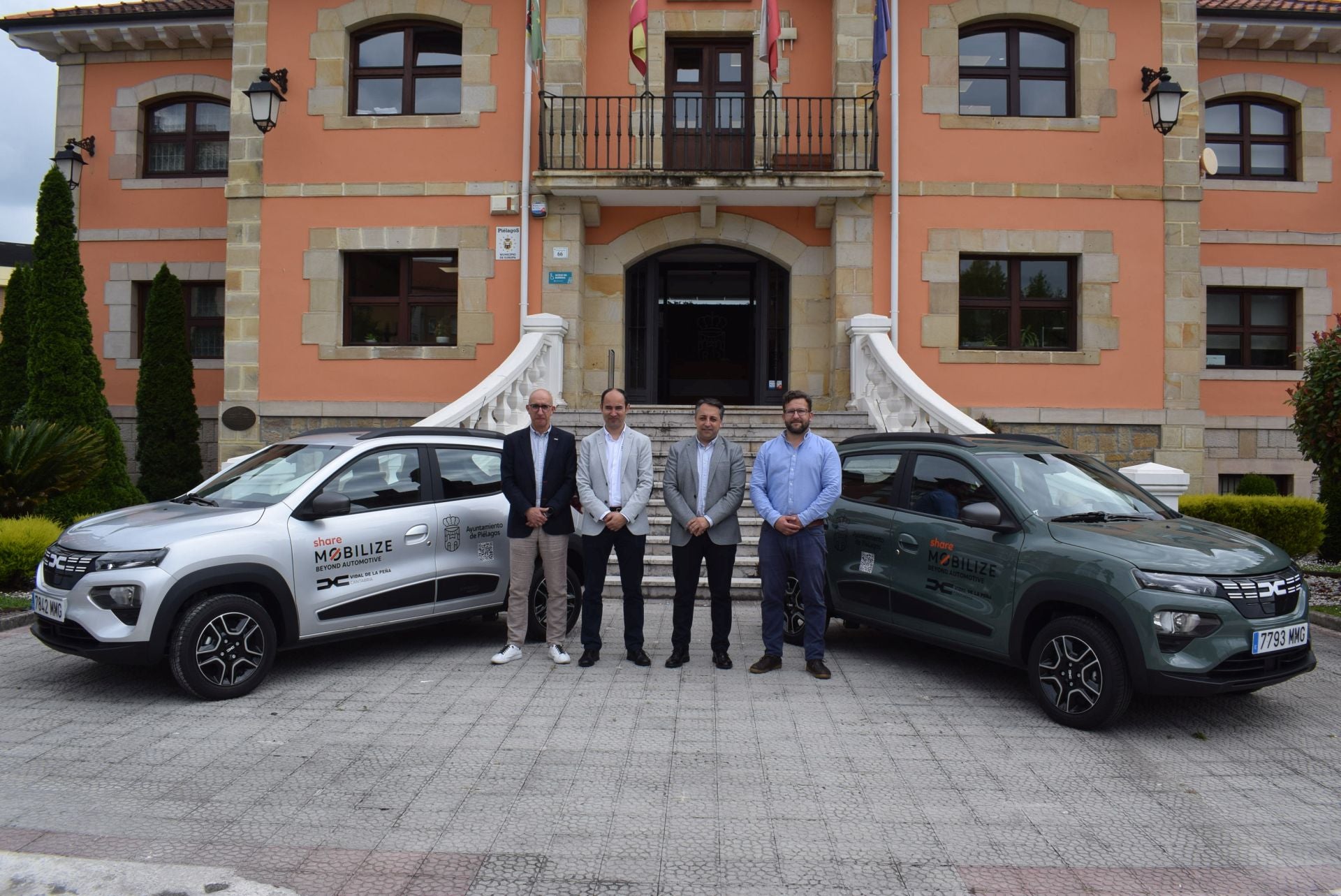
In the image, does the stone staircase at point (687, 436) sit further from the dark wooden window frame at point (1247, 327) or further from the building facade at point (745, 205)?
the dark wooden window frame at point (1247, 327)

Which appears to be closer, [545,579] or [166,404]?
[545,579]

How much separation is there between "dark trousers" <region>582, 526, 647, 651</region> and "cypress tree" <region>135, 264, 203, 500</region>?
10.2 metres

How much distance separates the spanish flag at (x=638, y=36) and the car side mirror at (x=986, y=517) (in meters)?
9.30

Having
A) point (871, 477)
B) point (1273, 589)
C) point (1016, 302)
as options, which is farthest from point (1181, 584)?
point (1016, 302)

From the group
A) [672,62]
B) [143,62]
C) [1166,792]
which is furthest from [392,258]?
[1166,792]

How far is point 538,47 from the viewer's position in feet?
41.6

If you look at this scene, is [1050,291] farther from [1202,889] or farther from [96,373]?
[96,373]

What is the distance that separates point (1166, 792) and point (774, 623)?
8.75 ft

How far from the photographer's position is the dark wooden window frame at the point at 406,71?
14.2m

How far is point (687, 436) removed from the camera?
12.0 metres

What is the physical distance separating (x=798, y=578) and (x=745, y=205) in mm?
8712

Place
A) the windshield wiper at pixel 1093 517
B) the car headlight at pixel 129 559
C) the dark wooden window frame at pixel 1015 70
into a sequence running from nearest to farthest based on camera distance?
the car headlight at pixel 129 559 → the windshield wiper at pixel 1093 517 → the dark wooden window frame at pixel 1015 70

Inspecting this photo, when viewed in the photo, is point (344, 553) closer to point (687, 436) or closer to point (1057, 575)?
point (1057, 575)

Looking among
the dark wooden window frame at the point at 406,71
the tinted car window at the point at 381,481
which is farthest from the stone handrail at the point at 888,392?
the dark wooden window frame at the point at 406,71
